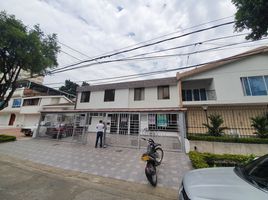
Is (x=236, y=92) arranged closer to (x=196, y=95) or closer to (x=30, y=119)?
(x=196, y=95)

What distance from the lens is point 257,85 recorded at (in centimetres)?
1120

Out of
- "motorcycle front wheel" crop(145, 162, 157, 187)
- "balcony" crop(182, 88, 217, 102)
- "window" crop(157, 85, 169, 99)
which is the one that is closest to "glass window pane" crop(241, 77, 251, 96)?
"balcony" crop(182, 88, 217, 102)

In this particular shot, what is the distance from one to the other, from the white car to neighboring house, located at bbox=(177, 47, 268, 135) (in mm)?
9031

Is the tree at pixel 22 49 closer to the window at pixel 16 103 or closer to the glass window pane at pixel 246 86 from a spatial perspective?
the window at pixel 16 103

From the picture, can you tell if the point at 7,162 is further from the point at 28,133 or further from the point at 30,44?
the point at 28,133

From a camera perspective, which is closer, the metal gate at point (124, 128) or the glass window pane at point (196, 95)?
the metal gate at point (124, 128)

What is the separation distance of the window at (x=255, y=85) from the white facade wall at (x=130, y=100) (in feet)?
19.3

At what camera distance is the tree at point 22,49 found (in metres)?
8.29

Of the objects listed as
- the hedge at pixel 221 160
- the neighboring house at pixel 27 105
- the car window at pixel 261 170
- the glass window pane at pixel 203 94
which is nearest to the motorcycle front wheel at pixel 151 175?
the hedge at pixel 221 160

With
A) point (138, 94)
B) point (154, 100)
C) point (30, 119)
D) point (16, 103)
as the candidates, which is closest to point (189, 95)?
point (154, 100)

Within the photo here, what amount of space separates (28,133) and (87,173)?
12257 millimetres

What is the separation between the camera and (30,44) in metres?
9.08

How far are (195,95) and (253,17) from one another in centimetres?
919

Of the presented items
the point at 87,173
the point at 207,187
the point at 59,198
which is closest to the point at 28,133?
the point at 87,173
